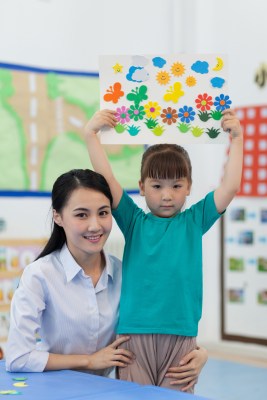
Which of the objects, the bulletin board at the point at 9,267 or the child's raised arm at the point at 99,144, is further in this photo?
the bulletin board at the point at 9,267

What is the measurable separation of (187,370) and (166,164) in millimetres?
613

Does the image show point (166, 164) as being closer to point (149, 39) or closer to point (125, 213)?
point (125, 213)

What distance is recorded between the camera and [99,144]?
2146mm

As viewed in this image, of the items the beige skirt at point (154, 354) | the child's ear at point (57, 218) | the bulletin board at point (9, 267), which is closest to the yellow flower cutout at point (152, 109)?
the child's ear at point (57, 218)

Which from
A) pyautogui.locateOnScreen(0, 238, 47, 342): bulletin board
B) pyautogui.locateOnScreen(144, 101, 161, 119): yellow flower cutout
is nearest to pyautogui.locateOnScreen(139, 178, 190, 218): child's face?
pyautogui.locateOnScreen(144, 101, 161, 119): yellow flower cutout

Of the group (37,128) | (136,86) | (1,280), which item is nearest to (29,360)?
(136,86)

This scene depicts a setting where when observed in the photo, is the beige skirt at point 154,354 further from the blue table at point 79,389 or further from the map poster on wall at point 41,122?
the map poster on wall at point 41,122

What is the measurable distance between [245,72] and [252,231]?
116 cm

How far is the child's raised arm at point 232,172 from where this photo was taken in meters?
2.07

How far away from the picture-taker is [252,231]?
5.10m

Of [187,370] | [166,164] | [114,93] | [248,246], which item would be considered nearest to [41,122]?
[248,246]

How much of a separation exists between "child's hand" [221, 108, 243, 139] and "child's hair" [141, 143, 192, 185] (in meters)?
0.16

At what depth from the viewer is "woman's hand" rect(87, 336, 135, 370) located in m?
2.04

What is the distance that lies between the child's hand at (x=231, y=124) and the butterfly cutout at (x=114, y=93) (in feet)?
1.07
